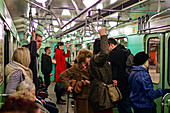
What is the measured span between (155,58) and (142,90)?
6.25ft

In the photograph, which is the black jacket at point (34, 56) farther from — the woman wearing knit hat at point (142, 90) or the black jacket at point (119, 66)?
the woman wearing knit hat at point (142, 90)

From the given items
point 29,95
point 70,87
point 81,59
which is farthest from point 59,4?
point 29,95

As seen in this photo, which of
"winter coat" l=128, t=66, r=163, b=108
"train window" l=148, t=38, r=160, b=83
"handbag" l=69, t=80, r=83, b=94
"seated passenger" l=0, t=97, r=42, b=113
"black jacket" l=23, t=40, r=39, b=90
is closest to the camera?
"seated passenger" l=0, t=97, r=42, b=113

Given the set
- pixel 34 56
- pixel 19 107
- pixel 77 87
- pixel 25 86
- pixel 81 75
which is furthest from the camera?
pixel 81 75

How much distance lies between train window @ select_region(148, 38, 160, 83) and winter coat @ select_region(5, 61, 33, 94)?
281 cm

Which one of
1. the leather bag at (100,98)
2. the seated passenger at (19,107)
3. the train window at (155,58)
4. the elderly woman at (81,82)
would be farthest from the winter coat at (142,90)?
the seated passenger at (19,107)

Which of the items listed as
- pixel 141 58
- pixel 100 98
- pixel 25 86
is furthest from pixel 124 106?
pixel 25 86

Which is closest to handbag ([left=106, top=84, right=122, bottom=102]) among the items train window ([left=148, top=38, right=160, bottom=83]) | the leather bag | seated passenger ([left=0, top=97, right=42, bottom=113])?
the leather bag

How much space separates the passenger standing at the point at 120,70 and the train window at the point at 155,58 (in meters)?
1.32

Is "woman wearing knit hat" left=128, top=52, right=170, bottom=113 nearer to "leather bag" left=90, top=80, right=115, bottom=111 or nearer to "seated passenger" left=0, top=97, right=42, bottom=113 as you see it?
"leather bag" left=90, top=80, right=115, bottom=111

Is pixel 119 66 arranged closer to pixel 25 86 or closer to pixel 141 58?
pixel 141 58

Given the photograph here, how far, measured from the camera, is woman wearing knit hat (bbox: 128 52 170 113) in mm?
2713

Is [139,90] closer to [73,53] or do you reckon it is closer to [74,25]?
[74,25]

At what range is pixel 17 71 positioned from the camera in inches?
95.9
